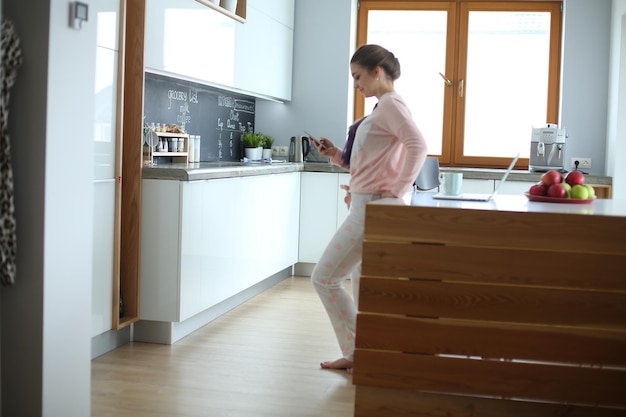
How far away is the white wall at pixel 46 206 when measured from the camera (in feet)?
7.87

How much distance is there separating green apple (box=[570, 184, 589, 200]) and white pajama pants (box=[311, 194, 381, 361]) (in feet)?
2.56

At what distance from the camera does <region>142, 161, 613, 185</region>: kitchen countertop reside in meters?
3.88

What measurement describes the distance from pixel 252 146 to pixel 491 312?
144 inches

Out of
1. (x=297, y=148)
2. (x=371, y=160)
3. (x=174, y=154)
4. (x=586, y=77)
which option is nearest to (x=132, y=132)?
(x=174, y=154)

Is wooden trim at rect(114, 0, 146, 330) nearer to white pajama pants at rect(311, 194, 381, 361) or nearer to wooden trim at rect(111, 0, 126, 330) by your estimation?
wooden trim at rect(111, 0, 126, 330)

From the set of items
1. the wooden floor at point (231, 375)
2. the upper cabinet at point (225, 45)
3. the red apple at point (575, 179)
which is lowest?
the wooden floor at point (231, 375)

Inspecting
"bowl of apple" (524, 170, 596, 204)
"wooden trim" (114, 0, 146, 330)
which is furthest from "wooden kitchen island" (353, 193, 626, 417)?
"wooden trim" (114, 0, 146, 330)

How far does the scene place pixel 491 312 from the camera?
9.29 ft

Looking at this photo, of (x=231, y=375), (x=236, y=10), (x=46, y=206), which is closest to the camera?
(x=46, y=206)

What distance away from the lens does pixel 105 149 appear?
3.57 meters

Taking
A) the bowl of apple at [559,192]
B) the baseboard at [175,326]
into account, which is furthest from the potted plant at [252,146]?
the bowl of apple at [559,192]

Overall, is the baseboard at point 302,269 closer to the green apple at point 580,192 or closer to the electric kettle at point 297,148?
the electric kettle at point 297,148

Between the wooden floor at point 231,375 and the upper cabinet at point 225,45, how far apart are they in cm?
137

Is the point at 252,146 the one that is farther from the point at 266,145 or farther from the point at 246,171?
the point at 246,171
